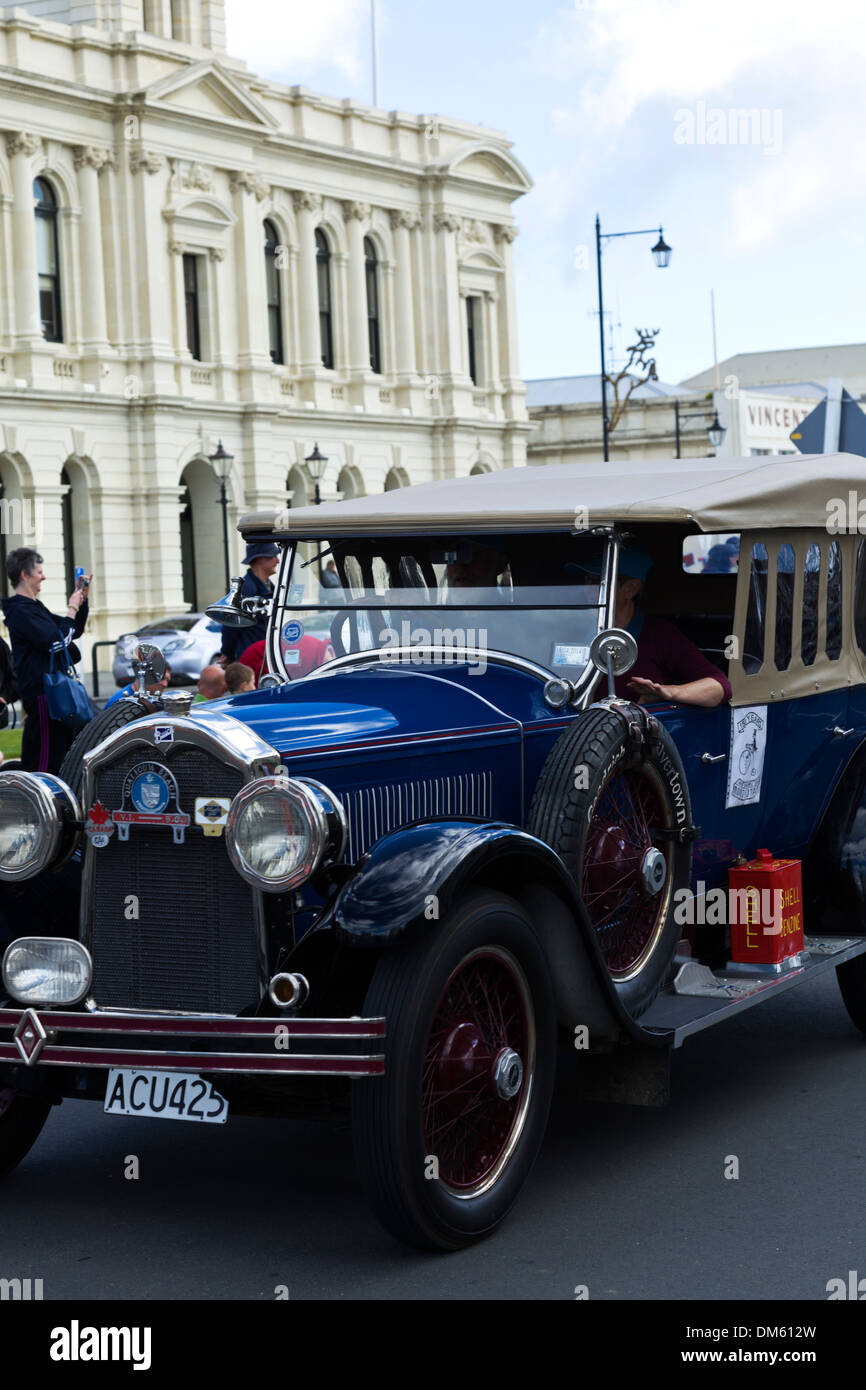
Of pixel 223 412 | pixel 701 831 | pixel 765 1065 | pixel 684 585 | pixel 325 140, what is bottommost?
pixel 765 1065

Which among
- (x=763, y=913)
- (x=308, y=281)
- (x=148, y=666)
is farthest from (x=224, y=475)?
(x=763, y=913)

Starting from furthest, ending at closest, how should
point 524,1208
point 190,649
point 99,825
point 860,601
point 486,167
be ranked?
1. point 486,167
2. point 190,649
3. point 860,601
4. point 524,1208
5. point 99,825

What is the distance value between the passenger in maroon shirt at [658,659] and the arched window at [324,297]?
Answer: 50.3 metres

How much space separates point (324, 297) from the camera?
56625mm

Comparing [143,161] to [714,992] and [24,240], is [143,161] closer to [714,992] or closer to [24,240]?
[24,240]

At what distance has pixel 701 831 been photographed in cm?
679

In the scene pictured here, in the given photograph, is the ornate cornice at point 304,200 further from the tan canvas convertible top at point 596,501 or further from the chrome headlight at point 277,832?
the chrome headlight at point 277,832

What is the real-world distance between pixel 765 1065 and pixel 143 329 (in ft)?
Answer: 143

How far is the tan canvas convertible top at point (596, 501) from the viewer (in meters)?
6.43

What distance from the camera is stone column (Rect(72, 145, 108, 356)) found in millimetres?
47219

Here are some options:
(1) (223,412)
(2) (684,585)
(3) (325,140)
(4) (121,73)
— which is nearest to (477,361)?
(3) (325,140)

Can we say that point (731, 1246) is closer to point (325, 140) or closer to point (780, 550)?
point (780, 550)

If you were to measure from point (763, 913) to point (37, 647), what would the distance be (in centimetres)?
525

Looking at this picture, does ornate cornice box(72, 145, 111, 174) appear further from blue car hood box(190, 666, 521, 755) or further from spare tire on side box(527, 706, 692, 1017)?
spare tire on side box(527, 706, 692, 1017)
